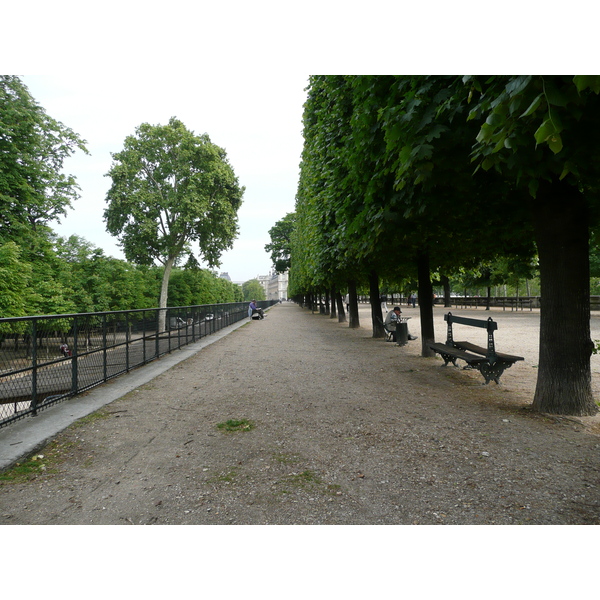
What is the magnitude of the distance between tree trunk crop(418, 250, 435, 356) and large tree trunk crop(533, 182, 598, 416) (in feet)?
17.4

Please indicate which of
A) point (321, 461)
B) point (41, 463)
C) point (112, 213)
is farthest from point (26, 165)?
point (321, 461)

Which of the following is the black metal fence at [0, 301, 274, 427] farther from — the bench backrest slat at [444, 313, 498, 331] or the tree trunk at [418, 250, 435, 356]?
the tree trunk at [418, 250, 435, 356]

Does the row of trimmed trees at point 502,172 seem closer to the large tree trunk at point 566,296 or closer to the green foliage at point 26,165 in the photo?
the large tree trunk at point 566,296

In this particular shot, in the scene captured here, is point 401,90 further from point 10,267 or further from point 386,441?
point 10,267

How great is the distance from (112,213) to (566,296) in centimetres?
3490

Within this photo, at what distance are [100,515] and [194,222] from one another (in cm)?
3391

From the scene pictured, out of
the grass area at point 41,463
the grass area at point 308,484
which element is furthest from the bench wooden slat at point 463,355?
the grass area at point 41,463

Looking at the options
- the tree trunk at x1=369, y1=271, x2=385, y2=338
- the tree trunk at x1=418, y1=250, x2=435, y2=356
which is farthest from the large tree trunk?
the tree trunk at x1=369, y1=271, x2=385, y2=338

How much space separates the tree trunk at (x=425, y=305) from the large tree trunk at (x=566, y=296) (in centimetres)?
529

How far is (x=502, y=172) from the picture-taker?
4816mm

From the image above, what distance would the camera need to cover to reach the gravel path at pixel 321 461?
309 centimetres

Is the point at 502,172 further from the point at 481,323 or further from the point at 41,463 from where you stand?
the point at 41,463

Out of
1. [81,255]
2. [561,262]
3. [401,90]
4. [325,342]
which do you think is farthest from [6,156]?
[561,262]

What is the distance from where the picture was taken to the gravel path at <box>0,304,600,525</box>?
309 cm
